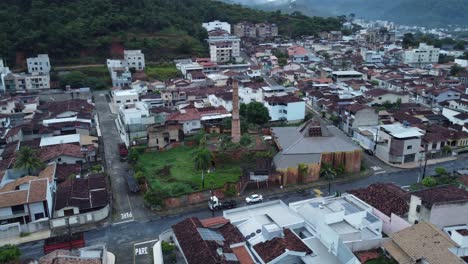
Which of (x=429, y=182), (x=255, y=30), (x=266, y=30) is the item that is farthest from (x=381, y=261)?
(x=266, y=30)

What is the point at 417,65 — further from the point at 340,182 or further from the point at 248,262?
the point at 248,262

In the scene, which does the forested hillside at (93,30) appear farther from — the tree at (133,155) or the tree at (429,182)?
the tree at (429,182)

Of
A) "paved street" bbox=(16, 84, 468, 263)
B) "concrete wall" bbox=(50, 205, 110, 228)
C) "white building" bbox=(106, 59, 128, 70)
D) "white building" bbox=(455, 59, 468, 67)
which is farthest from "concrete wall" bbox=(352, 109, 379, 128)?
"white building" bbox=(455, 59, 468, 67)

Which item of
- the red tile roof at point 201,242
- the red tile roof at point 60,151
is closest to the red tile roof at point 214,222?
the red tile roof at point 201,242

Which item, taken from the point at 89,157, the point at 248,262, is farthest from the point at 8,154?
the point at 248,262

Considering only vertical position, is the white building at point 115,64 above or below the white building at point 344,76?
above

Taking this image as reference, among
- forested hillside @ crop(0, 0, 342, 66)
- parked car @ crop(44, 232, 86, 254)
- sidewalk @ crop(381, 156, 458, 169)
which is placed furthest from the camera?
forested hillside @ crop(0, 0, 342, 66)

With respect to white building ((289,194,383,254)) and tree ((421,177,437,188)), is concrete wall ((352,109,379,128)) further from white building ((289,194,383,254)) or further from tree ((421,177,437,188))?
white building ((289,194,383,254))
